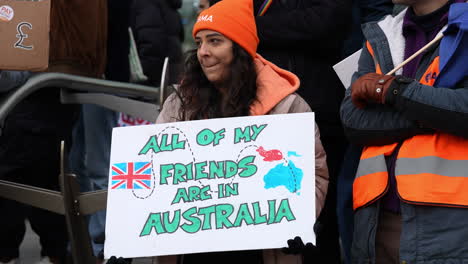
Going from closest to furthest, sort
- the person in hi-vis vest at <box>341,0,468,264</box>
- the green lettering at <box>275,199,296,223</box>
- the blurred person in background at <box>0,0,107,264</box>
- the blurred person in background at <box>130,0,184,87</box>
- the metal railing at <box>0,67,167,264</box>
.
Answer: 1. the person in hi-vis vest at <box>341,0,468,264</box>
2. the green lettering at <box>275,199,296,223</box>
3. the metal railing at <box>0,67,167,264</box>
4. the blurred person in background at <box>0,0,107,264</box>
5. the blurred person in background at <box>130,0,184,87</box>

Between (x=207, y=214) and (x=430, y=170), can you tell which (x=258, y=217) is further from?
(x=430, y=170)

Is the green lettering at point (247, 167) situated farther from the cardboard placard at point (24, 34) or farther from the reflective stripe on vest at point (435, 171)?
the cardboard placard at point (24, 34)

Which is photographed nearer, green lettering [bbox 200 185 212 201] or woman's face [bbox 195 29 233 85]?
green lettering [bbox 200 185 212 201]

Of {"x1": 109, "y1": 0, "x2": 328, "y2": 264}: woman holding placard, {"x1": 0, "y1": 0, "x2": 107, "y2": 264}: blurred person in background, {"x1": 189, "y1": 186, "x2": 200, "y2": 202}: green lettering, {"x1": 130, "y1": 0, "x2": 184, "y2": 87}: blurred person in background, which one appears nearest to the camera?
{"x1": 189, "y1": 186, "x2": 200, "y2": 202}: green lettering

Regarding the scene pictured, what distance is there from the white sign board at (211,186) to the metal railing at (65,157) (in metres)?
0.92

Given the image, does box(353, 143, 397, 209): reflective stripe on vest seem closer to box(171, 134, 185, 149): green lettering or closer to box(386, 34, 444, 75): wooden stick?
box(386, 34, 444, 75): wooden stick

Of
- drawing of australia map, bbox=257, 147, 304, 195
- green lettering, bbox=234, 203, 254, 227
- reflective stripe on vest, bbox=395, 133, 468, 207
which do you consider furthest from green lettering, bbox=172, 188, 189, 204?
reflective stripe on vest, bbox=395, 133, 468, 207

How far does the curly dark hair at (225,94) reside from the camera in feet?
10.4

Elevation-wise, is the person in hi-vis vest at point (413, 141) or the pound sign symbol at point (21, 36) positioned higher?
the pound sign symbol at point (21, 36)

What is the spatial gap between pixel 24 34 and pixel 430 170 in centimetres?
217

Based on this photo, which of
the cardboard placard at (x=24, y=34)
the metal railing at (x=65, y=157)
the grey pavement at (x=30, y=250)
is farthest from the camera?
the grey pavement at (x=30, y=250)

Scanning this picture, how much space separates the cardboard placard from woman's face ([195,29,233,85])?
1006mm

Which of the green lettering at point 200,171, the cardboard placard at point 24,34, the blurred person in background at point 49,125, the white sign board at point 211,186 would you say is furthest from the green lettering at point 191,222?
the blurred person in background at point 49,125

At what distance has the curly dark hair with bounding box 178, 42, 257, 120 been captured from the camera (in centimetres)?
317
